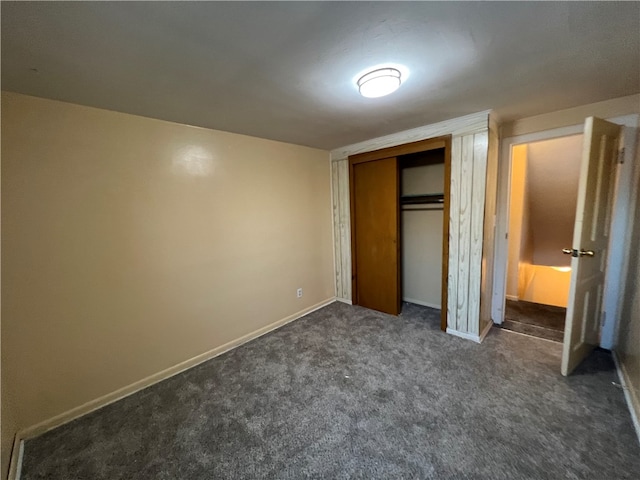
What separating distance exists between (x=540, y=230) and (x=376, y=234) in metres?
3.12

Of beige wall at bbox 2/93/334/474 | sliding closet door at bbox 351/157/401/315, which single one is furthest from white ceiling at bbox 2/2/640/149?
sliding closet door at bbox 351/157/401/315

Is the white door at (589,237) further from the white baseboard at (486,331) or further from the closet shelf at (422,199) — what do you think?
the closet shelf at (422,199)

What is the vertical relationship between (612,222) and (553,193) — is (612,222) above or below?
below

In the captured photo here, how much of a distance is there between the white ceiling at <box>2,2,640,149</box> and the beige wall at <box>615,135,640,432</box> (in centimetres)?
103

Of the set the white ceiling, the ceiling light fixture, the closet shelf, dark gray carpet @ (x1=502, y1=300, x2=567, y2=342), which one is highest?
the white ceiling

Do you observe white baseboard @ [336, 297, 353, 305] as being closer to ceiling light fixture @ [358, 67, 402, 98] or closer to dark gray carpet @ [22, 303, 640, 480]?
dark gray carpet @ [22, 303, 640, 480]

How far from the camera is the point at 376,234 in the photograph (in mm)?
3309

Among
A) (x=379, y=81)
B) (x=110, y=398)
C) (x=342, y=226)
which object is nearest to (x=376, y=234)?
(x=342, y=226)

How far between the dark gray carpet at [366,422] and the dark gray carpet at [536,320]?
280 mm

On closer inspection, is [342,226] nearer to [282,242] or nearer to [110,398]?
[282,242]

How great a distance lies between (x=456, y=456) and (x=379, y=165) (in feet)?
9.06

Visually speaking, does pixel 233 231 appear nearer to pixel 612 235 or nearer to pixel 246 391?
pixel 246 391

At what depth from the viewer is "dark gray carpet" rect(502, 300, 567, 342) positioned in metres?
2.69

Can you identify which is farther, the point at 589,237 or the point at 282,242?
the point at 282,242
